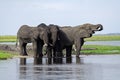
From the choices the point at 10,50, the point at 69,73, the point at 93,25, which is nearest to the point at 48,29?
the point at 93,25

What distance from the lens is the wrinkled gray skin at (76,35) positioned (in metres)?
57.8

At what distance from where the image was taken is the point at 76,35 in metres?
58.8

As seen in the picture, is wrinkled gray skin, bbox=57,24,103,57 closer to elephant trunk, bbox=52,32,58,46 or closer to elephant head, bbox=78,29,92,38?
elephant head, bbox=78,29,92,38

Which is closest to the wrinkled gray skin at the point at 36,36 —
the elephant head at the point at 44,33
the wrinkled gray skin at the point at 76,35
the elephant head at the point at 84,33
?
the elephant head at the point at 44,33

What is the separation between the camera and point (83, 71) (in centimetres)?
3912

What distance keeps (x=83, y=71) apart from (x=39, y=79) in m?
6.34

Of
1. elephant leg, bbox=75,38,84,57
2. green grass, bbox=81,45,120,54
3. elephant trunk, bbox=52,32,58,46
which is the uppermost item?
elephant trunk, bbox=52,32,58,46

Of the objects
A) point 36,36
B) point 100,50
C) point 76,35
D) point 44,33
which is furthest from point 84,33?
point 100,50

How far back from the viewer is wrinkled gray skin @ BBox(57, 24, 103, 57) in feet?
190

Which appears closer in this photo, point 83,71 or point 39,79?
point 39,79

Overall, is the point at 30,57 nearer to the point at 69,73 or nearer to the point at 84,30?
the point at 84,30

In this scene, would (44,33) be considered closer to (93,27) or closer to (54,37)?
(54,37)

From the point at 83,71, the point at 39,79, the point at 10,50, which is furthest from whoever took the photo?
the point at 10,50

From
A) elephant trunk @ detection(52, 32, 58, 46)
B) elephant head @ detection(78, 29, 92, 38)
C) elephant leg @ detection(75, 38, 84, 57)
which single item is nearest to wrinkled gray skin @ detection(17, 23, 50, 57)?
elephant trunk @ detection(52, 32, 58, 46)
